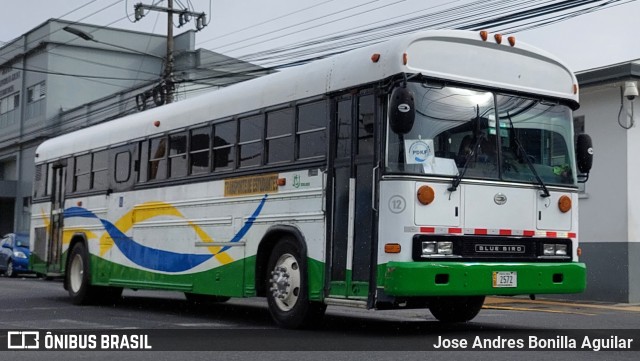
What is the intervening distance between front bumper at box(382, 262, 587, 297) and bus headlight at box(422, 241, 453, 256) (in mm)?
132

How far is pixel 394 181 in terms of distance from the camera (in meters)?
9.95

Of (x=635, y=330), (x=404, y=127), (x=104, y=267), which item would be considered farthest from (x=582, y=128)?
(x=404, y=127)

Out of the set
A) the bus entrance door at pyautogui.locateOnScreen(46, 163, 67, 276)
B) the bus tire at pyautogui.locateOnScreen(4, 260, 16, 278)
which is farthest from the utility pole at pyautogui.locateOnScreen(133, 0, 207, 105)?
the bus entrance door at pyautogui.locateOnScreen(46, 163, 67, 276)

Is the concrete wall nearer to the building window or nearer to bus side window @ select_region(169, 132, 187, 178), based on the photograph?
bus side window @ select_region(169, 132, 187, 178)

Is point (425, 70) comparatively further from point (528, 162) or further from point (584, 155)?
point (584, 155)

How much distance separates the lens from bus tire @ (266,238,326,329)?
11.0 meters

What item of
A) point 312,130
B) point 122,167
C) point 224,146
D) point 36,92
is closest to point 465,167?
point 312,130

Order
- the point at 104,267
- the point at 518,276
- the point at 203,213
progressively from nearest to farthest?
the point at 518,276 → the point at 203,213 → the point at 104,267

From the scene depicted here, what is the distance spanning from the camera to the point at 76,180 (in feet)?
57.4

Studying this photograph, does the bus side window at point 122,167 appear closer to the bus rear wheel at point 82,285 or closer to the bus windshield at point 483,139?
the bus rear wheel at point 82,285

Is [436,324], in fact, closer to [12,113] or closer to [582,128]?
[582,128]

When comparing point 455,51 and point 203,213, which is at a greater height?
point 455,51

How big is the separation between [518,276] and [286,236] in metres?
2.83

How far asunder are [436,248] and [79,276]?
893 centimetres
